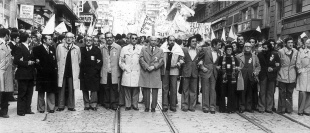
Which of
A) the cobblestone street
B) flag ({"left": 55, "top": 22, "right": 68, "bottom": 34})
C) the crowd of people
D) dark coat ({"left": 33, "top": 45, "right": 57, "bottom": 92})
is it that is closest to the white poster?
flag ({"left": 55, "top": 22, "right": 68, "bottom": 34})

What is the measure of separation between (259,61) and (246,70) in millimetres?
515

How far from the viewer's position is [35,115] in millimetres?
11039

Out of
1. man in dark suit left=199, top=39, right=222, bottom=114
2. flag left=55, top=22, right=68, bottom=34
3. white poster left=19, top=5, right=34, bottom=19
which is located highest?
white poster left=19, top=5, right=34, bottom=19

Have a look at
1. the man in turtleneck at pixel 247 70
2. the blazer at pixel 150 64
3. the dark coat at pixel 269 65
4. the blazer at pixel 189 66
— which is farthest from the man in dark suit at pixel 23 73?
the dark coat at pixel 269 65

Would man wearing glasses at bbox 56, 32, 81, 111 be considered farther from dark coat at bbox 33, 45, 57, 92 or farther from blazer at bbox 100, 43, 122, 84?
blazer at bbox 100, 43, 122, 84

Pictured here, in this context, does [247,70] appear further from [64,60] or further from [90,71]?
[64,60]

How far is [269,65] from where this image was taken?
12203 mm

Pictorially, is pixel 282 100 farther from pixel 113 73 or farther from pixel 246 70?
pixel 113 73

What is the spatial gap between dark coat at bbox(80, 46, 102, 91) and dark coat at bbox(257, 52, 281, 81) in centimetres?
451

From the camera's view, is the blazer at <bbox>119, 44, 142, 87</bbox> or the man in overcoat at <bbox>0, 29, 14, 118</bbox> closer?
the man in overcoat at <bbox>0, 29, 14, 118</bbox>

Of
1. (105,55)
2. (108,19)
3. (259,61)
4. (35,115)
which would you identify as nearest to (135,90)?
(105,55)

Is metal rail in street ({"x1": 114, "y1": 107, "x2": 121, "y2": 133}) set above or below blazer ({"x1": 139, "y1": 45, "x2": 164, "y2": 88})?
below

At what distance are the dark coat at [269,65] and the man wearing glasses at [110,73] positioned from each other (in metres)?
4.00

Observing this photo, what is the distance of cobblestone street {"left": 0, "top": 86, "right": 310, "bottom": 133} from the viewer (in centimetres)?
937
